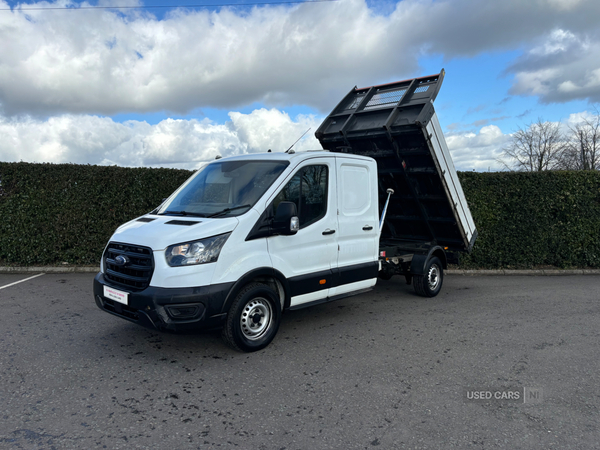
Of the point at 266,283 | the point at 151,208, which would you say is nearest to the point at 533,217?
the point at 266,283

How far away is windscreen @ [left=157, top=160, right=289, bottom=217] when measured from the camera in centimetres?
484

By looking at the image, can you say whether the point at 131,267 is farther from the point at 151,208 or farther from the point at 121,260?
the point at 151,208

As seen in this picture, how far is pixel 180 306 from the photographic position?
4.19 meters

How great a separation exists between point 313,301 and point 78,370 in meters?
2.61

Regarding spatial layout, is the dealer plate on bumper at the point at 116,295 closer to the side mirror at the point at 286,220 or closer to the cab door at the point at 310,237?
the cab door at the point at 310,237

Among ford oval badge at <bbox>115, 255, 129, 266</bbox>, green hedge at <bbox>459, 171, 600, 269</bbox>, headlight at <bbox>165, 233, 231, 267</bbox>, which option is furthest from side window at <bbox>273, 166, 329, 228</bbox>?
green hedge at <bbox>459, 171, 600, 269</bbox>

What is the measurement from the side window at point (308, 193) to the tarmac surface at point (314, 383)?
4.90ft

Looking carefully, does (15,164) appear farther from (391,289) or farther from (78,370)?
(391,289)

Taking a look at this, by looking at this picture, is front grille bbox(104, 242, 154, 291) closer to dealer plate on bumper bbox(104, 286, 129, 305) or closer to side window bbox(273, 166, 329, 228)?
dealer plate on bumper bbox(104, 286, 129, 305)

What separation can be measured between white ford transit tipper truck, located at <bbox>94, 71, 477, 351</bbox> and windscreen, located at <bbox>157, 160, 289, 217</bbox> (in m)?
0.02

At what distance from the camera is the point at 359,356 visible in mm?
4734

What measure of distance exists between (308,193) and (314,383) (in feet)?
7.22

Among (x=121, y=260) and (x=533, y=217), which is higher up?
(x=533, y=217)

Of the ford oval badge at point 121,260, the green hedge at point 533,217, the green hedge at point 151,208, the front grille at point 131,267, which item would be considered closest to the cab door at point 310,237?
the front grille at point 131,267
